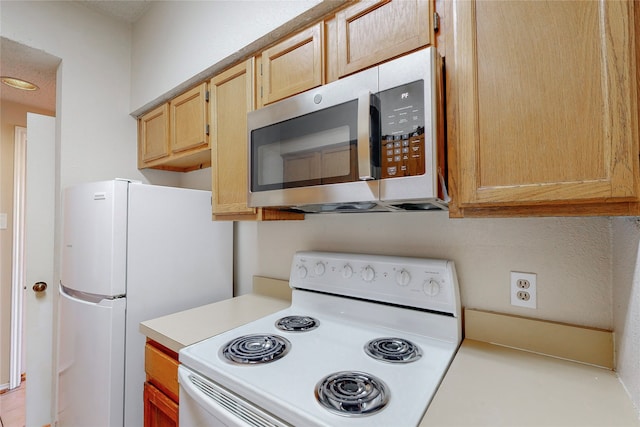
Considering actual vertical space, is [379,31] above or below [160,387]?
above

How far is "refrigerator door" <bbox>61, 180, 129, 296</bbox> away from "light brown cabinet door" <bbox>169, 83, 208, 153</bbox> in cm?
44

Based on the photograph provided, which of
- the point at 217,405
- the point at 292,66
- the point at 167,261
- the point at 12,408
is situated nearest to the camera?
the point at 217,405

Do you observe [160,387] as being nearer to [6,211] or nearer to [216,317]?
[216,317]

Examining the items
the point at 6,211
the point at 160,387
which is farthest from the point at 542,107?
the point at 6,211

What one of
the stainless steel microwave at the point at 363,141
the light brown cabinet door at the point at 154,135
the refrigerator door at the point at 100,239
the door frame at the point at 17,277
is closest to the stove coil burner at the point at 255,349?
the stainless steel microwave at the point at 363,141

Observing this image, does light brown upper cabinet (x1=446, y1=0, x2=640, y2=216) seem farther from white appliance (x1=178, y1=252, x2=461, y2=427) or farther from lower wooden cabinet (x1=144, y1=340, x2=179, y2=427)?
lower wooden cabinet (x1=144, y1=340, x2=179, y2=427)

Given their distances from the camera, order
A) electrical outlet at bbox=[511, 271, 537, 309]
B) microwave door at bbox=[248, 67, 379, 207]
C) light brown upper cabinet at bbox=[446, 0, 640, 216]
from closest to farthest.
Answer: light brown upper cabinet at bbox=[446, 0, 640, 216] → microwave door at bbox=[248, 67, 379, 207] → electrical outlet at bbox=[511, 271, 537, 309]

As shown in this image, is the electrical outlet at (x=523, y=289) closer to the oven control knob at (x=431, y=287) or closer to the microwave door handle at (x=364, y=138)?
the oven control knob at (x=431, y=287)

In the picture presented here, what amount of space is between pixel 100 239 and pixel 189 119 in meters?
0.80

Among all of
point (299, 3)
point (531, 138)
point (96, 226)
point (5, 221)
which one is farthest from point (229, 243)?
point (5, 221)

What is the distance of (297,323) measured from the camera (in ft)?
3.94

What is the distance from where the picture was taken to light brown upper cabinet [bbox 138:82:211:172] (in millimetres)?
1646

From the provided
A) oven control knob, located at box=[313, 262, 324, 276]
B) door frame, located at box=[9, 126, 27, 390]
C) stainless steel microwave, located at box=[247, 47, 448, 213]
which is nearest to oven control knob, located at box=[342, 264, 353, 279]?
oven control knob, located at box=[313, 262, 324, 276]

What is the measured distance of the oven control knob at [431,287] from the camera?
Answer: 1027 millimetres
